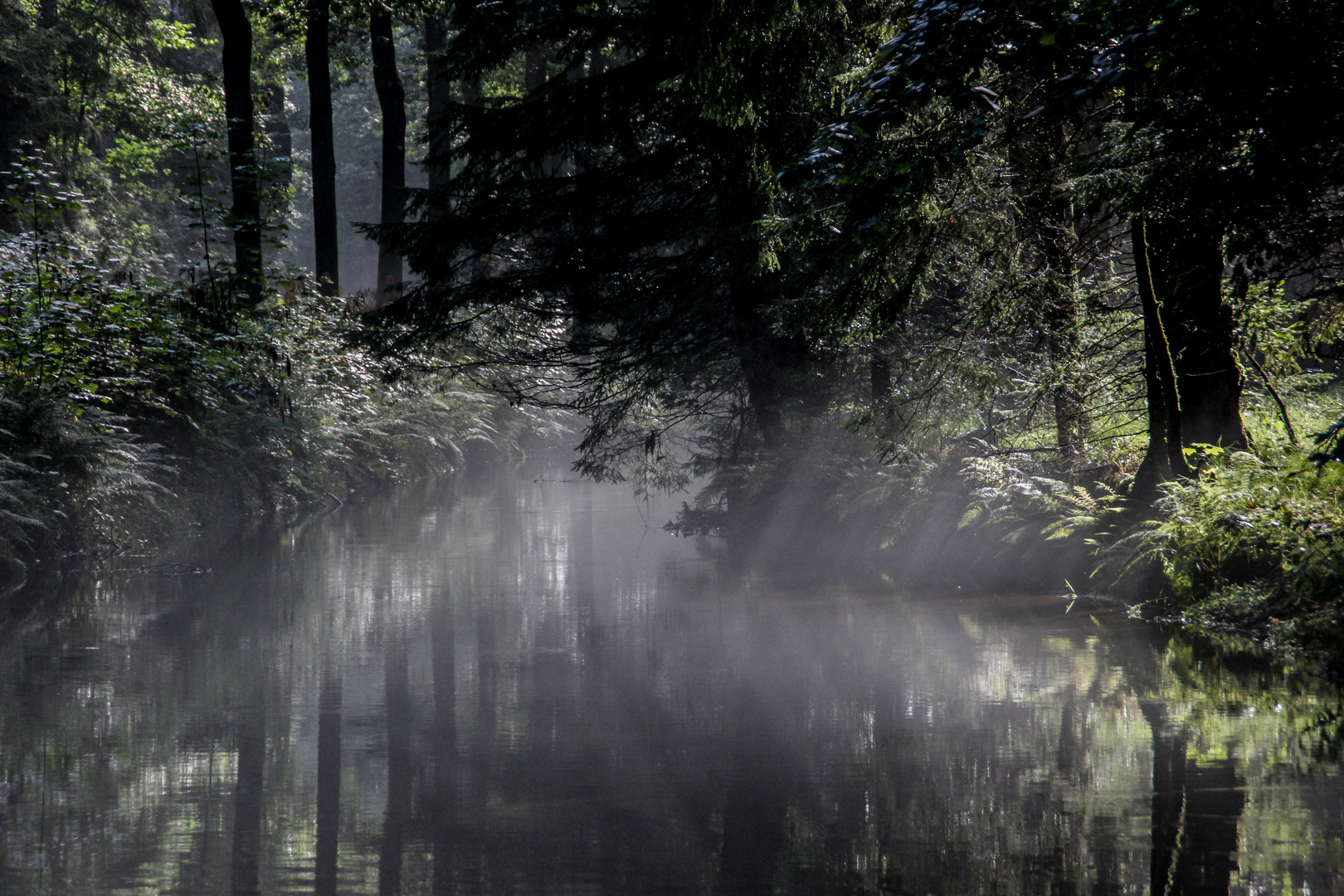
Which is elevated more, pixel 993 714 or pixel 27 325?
pixel 27 325

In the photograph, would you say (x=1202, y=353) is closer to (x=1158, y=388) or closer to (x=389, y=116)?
(x=1158, y=388)

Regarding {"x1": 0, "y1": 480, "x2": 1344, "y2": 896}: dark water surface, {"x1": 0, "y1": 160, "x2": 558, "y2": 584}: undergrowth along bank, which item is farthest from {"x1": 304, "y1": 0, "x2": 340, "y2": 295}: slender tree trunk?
{"x1": 0, "y1": 480, "x2": 1344, "y2": 896}: dark water surface

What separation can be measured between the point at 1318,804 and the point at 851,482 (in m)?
8.41

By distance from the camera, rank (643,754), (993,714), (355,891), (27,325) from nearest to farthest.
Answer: (355,891) < (643,754) < (993,714) < (27,325)

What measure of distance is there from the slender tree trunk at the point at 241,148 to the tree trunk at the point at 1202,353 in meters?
12.0

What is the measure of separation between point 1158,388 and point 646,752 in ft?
19.8

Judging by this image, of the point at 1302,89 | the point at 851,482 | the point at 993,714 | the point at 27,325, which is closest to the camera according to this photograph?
the point at 1302,89

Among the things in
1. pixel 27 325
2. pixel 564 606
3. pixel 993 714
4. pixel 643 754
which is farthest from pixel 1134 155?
pixel 27 325

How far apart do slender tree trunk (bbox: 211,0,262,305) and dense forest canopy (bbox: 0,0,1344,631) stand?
6cm

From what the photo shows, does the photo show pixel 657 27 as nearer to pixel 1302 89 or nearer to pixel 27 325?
pixel 27 325

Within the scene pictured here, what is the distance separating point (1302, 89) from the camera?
5.23 metres

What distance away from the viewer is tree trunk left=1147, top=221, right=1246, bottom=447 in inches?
335

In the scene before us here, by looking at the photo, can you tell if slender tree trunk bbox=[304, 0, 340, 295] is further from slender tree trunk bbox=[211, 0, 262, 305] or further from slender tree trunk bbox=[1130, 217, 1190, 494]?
slender tree trunk bbox=[1130, 217, 1190, 494]

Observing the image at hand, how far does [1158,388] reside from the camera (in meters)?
9.71
